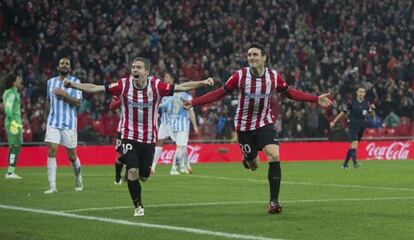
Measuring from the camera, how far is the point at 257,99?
13.2 metres

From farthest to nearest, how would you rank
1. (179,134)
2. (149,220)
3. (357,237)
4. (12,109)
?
(179,134), (12,109), (149,220), (357,237)

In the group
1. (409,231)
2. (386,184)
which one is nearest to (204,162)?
(386,184)

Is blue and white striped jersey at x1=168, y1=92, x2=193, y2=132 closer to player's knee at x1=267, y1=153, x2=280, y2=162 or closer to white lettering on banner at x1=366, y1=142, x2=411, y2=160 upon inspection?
player's knee at x1=267, y1=153, x2=280, y2=162

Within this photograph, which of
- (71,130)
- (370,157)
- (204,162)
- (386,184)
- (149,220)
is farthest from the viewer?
(370,157)

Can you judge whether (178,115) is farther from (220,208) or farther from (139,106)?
(139,106)

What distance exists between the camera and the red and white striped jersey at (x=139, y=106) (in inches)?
500

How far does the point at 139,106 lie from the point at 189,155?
1985 centimetres

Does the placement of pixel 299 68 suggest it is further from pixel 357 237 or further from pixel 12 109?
pixel 357 237

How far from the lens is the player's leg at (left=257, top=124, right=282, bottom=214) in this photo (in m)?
12.7

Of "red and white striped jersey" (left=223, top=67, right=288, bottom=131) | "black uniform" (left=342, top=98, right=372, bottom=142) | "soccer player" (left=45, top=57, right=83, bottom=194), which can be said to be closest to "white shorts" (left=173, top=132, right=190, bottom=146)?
"black uniform" (left=342, top=98, right=372, bottom=142)

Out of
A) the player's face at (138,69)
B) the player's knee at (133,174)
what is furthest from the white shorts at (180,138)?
the player's face at (138,69)

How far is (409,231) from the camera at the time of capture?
1033cm

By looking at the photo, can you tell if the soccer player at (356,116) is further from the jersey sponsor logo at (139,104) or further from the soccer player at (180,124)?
the jersey sponsor logo at (139,104)

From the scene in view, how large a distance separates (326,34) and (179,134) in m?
18.2
